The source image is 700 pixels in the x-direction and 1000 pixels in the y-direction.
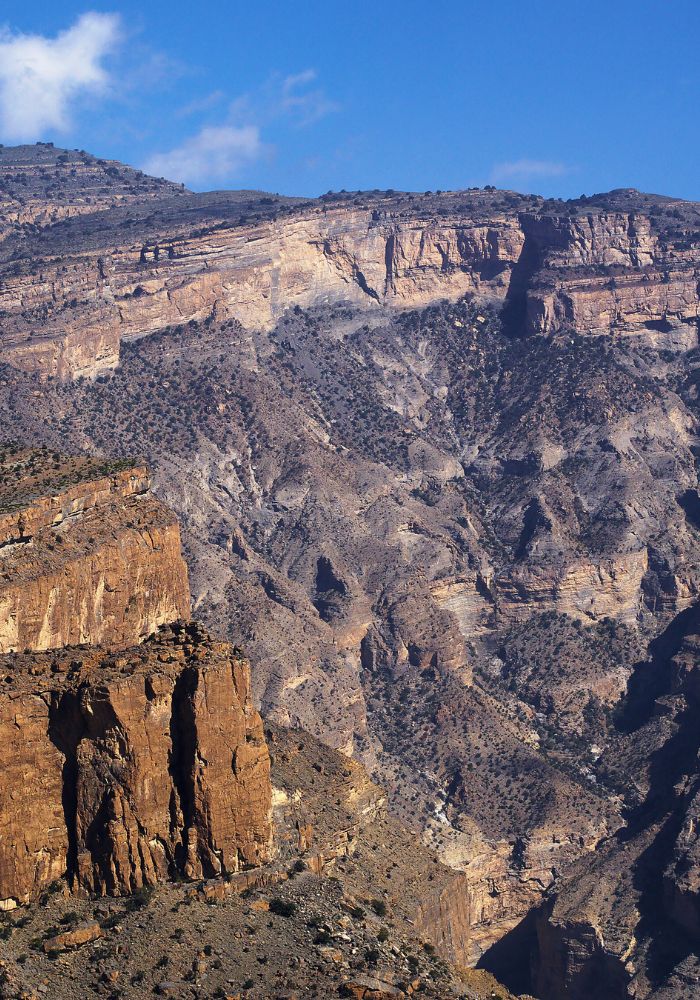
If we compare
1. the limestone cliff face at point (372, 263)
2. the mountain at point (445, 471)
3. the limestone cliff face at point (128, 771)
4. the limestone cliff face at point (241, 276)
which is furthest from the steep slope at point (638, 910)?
the limestone cliff face at point (372, 263)

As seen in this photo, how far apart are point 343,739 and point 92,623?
1777 inches

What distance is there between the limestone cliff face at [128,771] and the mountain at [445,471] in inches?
1649

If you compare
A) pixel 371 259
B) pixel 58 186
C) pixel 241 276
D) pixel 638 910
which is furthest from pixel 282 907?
pixel 58 186

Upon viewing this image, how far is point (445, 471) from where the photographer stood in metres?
138

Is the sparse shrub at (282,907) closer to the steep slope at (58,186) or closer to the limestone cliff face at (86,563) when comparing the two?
the limestone cliff face at (86,563)

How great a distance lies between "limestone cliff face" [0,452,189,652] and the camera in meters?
55.0

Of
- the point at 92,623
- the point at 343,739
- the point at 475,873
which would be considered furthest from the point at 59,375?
the point at 92,623

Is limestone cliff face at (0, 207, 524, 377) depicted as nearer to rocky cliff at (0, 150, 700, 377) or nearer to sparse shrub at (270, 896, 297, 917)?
rocky cliff at (0, 150, 700, 377)

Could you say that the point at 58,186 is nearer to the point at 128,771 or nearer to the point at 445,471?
the point at 445,471

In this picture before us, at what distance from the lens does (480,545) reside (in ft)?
421

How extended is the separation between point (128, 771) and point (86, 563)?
1162 cm

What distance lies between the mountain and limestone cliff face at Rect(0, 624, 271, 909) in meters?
41.9

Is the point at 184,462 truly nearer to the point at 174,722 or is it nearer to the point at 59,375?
the point at 59,375

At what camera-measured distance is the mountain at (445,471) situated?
98.6 m
